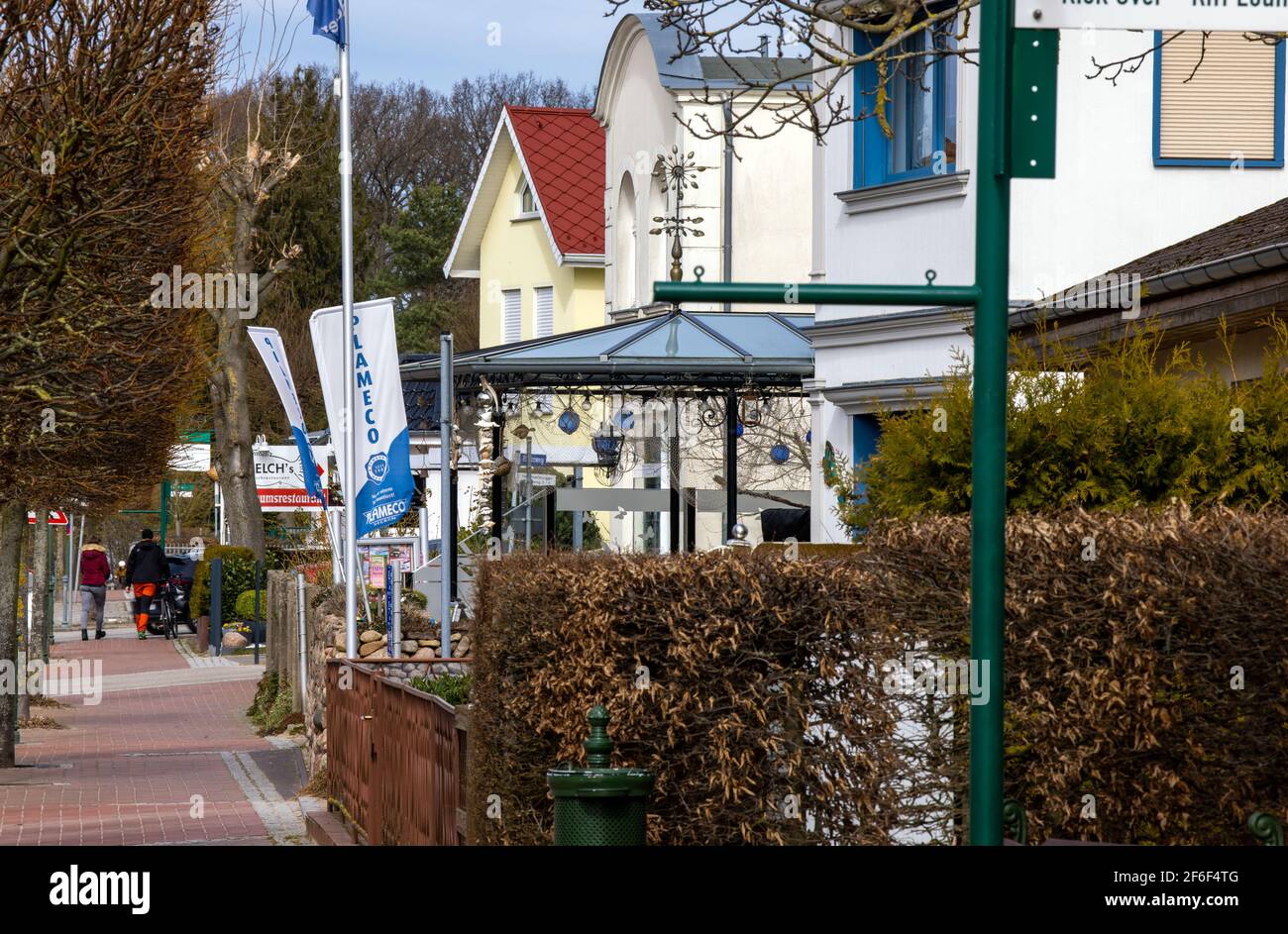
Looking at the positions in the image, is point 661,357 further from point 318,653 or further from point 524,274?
point 524,274

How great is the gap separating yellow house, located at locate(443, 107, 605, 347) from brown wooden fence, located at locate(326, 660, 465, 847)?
25.3 m

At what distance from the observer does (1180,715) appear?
18.8 ft

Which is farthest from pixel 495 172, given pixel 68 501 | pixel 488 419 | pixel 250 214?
pixel 68 501

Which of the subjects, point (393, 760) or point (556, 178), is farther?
point (556, 178)

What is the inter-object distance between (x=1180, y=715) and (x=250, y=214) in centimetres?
3178

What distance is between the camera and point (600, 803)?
568 centimetres

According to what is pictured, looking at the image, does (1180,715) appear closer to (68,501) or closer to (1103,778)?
(1103,778)

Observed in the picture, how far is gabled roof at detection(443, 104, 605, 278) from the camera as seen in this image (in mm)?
37531

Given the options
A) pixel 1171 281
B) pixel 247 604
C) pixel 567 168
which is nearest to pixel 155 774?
pixel 1171 281

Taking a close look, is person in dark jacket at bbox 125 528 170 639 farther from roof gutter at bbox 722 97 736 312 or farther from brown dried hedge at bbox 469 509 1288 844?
brown dried hedge at bbox 469 509 1288 844

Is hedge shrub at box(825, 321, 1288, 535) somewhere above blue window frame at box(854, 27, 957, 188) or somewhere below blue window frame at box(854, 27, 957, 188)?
below

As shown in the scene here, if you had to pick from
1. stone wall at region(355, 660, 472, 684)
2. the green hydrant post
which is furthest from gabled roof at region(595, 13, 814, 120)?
the green hydrant post

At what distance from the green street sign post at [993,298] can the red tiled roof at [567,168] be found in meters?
32.9

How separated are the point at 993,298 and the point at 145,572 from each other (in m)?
32.8
